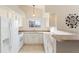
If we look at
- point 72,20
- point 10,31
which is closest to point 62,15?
point 72,20

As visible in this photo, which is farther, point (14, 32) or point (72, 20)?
point (14, 32)

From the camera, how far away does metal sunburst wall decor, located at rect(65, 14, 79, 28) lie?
106 centimetres

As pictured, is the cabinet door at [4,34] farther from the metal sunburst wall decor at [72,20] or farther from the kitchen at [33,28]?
the metal sunburst wall decor at [72,20]

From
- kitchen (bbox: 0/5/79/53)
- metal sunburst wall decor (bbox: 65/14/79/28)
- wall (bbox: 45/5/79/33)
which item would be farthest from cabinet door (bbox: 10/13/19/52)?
metal sunburst wall decor (bbox: 65/14/79/28)

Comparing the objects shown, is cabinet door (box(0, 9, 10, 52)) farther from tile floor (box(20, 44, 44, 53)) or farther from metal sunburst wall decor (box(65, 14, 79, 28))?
metal sunburst wall decor (box(65, 14, 79, 28))

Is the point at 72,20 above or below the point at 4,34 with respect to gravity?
above

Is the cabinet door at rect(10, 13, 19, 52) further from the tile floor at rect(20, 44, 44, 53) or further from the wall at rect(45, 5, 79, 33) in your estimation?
the wall at rect(45, 5, 79, 33)

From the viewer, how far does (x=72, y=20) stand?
105 cm

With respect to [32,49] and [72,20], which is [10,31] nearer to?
[32,49]

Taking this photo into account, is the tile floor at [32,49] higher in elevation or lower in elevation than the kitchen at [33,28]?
lower

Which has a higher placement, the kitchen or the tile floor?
the kitchen

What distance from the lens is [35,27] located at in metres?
1.15

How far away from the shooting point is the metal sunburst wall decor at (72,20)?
3.49 feet

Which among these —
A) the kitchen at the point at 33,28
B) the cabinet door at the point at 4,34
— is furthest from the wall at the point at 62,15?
the cabinet door at the point at 4,34
